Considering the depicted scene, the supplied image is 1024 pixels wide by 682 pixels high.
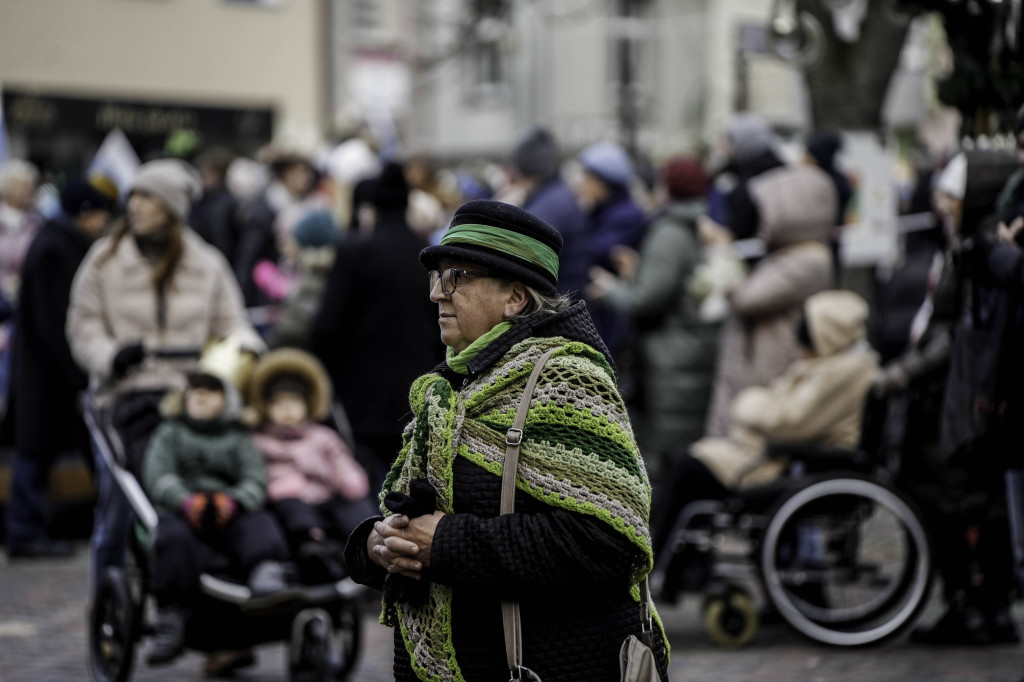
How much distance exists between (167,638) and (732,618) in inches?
107

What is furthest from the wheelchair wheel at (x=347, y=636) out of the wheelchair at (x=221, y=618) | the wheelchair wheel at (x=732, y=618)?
the wheelchair wheel at (x=732, y=618)

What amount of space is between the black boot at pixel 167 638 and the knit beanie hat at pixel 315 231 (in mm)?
3722

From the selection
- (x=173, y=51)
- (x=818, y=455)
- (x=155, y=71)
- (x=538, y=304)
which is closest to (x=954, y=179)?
(x=818, y=455)

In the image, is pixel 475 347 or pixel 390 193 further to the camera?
pixel 390 193

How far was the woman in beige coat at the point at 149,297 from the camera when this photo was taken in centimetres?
782

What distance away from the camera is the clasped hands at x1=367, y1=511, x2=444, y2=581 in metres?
3.82

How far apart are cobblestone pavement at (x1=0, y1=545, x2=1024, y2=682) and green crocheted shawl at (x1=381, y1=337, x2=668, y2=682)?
366 cm

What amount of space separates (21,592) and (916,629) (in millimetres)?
5073

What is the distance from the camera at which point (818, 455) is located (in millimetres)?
8109

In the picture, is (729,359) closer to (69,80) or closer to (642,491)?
(642,491)

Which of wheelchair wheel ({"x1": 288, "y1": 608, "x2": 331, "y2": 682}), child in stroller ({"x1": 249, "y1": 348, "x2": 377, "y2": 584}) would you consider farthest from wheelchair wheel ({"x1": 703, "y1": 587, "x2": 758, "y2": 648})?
wheelchair wheel ({"x1": 288, "y1": 608, "x2": 331, "y2": 682})

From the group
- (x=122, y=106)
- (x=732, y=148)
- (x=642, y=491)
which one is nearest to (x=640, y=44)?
(x=122, y=106)

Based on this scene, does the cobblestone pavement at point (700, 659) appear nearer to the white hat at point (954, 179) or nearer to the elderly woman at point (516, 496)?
the white hat at point (954, 179)

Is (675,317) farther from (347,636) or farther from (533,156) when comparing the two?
(347,636)
